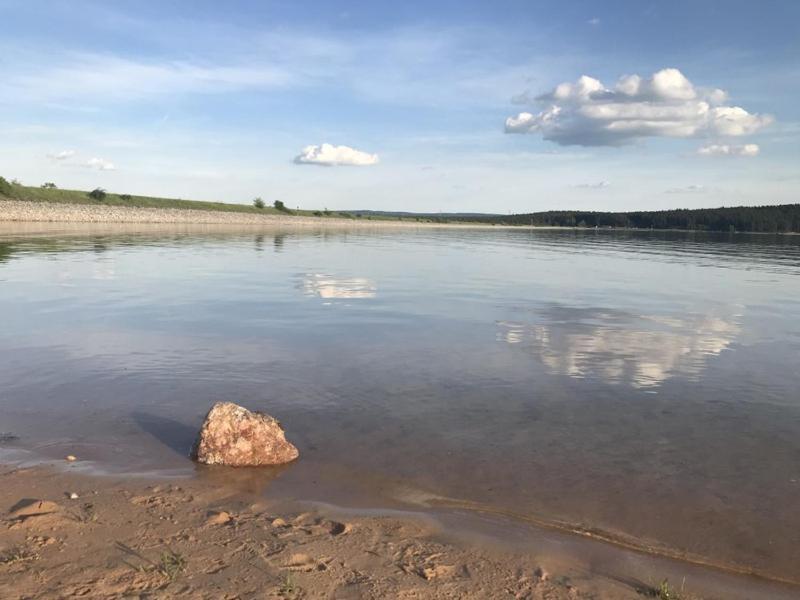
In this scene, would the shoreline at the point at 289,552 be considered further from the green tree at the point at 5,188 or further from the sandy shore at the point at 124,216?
the green tree at the point at 5,188

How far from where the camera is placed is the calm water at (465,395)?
6.63m

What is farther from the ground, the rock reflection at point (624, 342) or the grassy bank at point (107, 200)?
the grassy bank at point (107, 200)

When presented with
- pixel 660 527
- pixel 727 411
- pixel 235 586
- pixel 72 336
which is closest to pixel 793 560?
pixel 660 527

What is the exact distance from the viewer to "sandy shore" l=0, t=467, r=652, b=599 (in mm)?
4438

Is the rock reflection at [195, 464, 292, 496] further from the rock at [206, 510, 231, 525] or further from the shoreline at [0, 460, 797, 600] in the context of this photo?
the rock at [206, 510, 231, 525]

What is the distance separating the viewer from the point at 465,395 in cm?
1000

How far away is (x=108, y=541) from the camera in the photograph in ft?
16.6

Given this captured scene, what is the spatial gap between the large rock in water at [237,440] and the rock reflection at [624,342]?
6373 mm

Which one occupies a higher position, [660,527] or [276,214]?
[276,214]

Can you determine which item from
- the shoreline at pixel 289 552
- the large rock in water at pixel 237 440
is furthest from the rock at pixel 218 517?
the large rock in water at pixel 237 440

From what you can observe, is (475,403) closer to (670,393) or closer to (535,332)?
(670,393)

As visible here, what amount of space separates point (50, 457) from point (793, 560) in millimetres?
8024

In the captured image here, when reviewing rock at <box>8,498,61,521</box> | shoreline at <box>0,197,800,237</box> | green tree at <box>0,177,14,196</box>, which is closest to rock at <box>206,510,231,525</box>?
A: rock at <box>8,498,61,521</box>

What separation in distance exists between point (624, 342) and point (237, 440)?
10.4 meters
